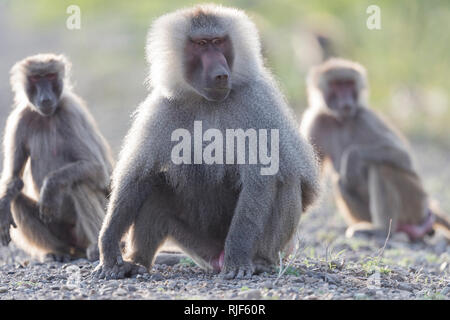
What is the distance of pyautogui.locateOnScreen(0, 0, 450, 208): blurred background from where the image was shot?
43.0 ft

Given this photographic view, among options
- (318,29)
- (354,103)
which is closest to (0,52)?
(318,29)

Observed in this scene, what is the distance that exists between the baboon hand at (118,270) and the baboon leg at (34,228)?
1.39 meters

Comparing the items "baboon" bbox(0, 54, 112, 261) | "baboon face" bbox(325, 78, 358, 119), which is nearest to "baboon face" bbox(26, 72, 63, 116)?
"baboon" bbox(0, 54, 112, 261)

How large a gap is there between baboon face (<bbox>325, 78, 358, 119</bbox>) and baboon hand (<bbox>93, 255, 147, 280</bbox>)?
376cm

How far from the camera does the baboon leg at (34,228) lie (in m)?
5.76

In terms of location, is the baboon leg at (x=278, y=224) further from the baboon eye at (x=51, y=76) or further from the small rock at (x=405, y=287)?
the baboon eye at (x=51, y=76)

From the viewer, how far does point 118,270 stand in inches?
178

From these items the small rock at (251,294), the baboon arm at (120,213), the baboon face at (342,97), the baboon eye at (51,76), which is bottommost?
the small rock at (251,294)

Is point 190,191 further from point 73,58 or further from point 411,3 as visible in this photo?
point 73,58

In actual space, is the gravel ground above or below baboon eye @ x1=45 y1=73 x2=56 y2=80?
below

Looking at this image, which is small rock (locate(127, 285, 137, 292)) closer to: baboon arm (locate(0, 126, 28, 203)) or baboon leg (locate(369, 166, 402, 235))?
baboon arm (locate(0, 126, 28, 203))

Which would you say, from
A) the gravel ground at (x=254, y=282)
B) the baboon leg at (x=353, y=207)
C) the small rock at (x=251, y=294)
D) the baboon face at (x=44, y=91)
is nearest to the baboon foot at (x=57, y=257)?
the gravel ground at (x=254, y=282)

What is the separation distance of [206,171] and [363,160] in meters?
3.32

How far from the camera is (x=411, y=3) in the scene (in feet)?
46.0
